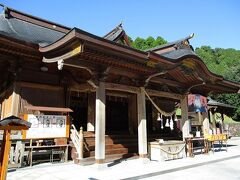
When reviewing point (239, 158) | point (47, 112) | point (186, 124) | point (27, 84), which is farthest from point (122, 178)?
point (239, 158)

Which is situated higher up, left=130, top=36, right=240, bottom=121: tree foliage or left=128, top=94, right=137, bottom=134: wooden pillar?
left=130, top=36, right=240, bottom=121: tree foliage

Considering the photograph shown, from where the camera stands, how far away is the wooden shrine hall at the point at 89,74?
7.87 metres

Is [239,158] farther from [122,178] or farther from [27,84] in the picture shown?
[27,84]

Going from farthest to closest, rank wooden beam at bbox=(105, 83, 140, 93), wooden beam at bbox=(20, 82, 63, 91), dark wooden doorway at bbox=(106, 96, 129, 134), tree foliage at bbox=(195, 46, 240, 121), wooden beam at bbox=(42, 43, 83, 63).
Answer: tree foliage at bbox=(195, 46, 240, 121), dark wooden doorway at bbox=(106, 96, 129, 134), wooden beam at bbox=(20, 82, 63, 91), wooden beam at bbox=(105, 83, 140, 93), wooden beam at bbox=(42, 43, 83, 63)

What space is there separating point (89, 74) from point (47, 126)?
9.08ft

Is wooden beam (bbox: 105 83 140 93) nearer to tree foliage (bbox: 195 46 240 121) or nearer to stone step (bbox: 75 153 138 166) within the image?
stone step (bbox: 75 153 138 166)

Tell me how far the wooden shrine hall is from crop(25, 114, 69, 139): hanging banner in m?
1.20

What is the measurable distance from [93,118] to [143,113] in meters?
3.49

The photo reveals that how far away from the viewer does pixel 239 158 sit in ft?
37.4

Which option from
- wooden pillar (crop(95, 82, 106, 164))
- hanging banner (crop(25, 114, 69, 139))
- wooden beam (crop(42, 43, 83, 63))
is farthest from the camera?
hanging banner (crop(25, 114, 69, 139))

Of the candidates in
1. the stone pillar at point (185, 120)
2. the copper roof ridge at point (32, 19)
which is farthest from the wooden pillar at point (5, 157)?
the stone pillar at point (185, 120)

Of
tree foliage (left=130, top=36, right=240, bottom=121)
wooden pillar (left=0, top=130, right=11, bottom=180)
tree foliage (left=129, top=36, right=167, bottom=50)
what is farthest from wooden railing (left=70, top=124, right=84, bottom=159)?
tree foliage (left=129, top=36, right=167, bottom=50)

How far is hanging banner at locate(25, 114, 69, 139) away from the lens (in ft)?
27.8

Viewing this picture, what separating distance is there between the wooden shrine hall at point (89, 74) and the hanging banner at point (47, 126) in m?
1.20
